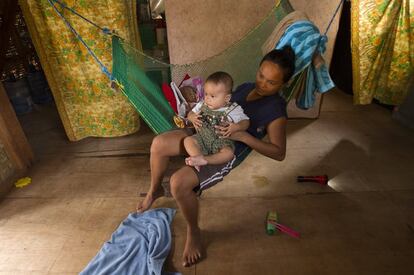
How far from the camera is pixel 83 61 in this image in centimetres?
192

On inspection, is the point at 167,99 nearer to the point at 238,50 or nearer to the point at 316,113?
the point at 238,50

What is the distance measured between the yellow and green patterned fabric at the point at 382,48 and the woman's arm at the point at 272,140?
4.95ft

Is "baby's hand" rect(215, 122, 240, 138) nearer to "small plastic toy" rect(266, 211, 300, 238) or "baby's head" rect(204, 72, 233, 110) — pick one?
"baby's head" rect(204, 72, 233, 110)

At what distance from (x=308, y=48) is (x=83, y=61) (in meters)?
1.55

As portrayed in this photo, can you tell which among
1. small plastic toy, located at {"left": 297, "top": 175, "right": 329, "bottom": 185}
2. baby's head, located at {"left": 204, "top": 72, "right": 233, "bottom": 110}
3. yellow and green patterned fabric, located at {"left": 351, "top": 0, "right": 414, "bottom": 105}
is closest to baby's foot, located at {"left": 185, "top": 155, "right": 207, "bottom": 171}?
baby's head, located at {"left": 204, "top": 72, "right": 233, "bottom": 110}

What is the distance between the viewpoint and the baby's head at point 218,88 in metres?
1.11

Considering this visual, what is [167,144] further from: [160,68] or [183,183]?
[160,68]

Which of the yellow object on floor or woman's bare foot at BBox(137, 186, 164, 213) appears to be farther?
the yellow object on floor

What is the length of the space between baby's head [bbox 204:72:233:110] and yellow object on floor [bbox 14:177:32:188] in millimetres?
1409

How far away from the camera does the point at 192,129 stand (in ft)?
4.66

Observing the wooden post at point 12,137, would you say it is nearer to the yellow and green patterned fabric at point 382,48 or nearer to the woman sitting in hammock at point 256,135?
the woman sitting in hammock at point 256,135

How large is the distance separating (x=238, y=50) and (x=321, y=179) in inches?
39.8

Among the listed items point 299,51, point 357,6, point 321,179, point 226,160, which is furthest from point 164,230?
point 357,6

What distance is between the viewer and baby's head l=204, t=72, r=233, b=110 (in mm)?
1112
